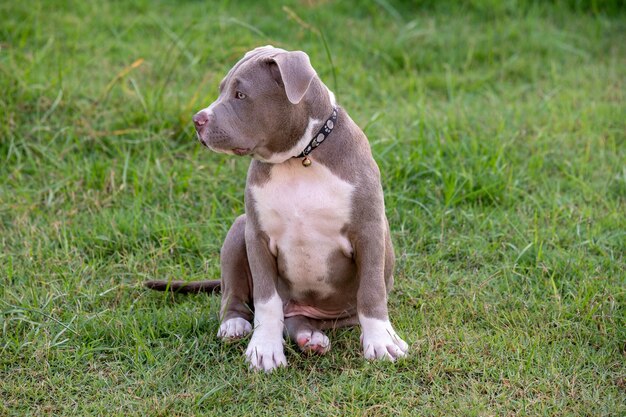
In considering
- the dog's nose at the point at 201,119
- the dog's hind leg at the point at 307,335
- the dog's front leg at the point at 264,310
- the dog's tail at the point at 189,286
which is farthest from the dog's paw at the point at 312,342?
the dog's nose at the point at 201,119

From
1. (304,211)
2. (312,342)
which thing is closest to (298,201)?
(304,211)

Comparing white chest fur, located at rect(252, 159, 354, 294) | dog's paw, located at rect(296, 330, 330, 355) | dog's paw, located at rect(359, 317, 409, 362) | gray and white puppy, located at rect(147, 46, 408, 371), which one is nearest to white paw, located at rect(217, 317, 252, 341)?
gray and white puppy, located at rect(147, 46, 408, 371)

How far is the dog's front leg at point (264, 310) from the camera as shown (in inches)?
153

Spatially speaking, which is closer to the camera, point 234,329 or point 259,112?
point 259,112

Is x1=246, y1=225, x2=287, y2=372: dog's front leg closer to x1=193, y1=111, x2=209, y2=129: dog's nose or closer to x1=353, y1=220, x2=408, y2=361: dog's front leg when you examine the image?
x1=353, y1=220, x2=408, y2=361: dog's front leg

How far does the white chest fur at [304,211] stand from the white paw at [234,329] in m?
0.38

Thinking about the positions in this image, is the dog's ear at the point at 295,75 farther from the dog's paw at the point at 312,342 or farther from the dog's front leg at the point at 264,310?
the dog's paw at the point at 312,342

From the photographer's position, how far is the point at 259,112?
375 cm

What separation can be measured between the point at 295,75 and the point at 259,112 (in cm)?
24

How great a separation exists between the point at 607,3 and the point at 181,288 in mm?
5325

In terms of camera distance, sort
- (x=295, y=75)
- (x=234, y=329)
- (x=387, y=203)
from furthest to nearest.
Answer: (x=387, y=203), (x=234, y=329), (x=295, y=75)

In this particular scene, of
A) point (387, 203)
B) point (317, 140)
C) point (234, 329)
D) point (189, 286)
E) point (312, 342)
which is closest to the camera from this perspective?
point (317, 140)

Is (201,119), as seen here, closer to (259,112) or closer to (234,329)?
(259,112)

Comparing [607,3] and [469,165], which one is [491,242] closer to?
[469,165]
